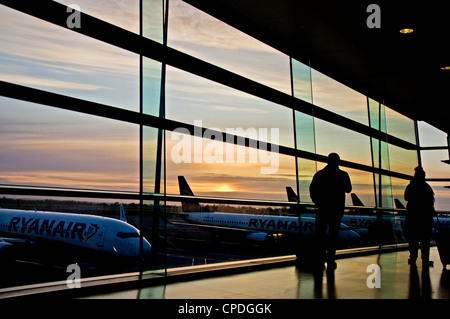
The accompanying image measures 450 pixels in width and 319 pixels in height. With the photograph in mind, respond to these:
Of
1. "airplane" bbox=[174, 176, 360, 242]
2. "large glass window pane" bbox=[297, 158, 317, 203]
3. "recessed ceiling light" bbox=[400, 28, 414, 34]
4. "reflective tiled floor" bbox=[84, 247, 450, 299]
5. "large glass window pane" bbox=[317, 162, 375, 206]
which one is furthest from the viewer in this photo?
"airplane" bbox=[174, 176, 360, 242]

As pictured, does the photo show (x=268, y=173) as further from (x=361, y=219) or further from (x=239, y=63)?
(x=361, y=219)

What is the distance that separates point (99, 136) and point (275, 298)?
291 centimetres

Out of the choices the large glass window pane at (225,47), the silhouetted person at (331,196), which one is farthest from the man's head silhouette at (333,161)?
the large glass window pane at (225,47)

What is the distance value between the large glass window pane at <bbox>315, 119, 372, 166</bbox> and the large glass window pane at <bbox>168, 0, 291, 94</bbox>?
1.21 m

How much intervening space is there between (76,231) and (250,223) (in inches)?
395

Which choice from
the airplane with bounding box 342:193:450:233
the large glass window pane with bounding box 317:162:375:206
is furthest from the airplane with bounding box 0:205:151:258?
the large glass window pane with bounding box 317:162:375:206

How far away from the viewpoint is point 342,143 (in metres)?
8.14

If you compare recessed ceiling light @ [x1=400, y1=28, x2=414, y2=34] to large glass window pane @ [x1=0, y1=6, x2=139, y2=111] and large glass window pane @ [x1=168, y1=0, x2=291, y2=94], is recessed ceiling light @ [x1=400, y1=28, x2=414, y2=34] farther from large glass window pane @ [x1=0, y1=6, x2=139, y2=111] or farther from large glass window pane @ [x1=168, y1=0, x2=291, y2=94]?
large glass window pane @ [x1=0, y1=6, x2=139, y2=111]

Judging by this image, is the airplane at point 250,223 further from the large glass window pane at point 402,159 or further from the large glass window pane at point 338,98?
the large glass window pane at point 338,98

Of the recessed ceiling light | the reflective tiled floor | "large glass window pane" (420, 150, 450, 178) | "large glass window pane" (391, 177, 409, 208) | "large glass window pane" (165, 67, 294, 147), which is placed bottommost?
the reflective tiled floor

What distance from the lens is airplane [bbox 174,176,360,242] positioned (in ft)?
59.2

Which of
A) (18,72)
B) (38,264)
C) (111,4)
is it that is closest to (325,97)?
(111,4)

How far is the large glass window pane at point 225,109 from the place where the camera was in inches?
220

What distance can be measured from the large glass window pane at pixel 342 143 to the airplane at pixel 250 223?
22.3ft
